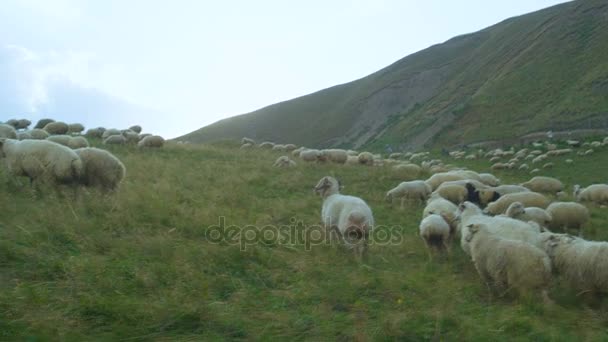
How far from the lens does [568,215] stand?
11.8 metres

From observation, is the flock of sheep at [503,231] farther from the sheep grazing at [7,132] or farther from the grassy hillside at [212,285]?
the sheep grazing at [7,132]

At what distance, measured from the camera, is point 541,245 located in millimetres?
8055

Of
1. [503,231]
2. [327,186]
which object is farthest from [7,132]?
[503,231]

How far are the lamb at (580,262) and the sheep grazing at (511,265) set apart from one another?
2.44ft

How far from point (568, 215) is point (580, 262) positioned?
520 centimetres

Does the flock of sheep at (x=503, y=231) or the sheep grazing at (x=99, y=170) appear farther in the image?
the sheep grazing at (x=99, y=170)

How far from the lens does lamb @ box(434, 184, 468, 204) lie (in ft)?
48.9

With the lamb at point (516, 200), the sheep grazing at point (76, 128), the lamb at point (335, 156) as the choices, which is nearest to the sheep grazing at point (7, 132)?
the sheep grazing at point (76, 128)

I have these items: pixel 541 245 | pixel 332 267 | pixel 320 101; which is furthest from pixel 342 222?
pixel 320 101

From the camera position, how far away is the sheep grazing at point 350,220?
866 cm

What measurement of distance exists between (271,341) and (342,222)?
482 cm

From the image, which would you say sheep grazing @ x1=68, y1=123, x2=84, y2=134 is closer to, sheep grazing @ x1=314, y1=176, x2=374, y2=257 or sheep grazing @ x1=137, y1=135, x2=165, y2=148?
sheep grazing @ x1=137, y1=135, x2=165, y2=148

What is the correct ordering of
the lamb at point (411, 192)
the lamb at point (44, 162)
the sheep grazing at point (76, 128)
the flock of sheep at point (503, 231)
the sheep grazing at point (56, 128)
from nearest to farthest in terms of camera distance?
the flock of sheep at point (503, 231), the lamb at point (44, 162), the lamb at point (411, 192), the sheep grazing at point (56, 128), the sheep grazing at point (76, 128)

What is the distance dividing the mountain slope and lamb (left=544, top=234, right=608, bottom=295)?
32.6 m
